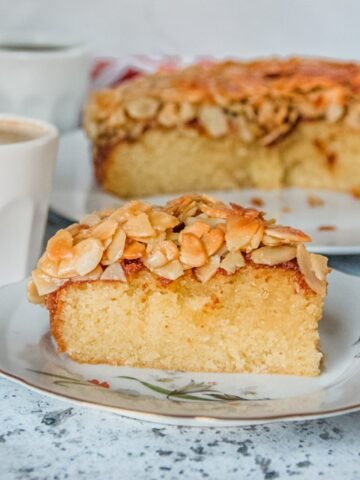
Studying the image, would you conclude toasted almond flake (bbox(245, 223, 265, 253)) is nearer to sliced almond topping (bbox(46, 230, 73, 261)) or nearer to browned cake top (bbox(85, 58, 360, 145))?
sliced almond topping (bbox(46, 230, 73, 261))

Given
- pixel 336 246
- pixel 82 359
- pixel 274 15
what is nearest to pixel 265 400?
pixel 82 359

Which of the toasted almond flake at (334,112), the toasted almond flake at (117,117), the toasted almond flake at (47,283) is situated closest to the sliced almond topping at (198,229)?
the toasted almond flake at (47,283)

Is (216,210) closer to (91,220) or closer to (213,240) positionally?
(213,240)

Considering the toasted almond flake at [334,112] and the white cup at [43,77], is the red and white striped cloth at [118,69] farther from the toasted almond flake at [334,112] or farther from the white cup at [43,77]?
the toasted almond flake at [334,112]

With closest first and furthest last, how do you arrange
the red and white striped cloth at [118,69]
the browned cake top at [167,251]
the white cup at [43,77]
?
the browned cake top at [167,251] → the white cup at [43,77] → the red and white striped cloth at [118,69]

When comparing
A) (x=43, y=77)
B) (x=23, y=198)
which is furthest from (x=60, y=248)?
(x=43, y=77)

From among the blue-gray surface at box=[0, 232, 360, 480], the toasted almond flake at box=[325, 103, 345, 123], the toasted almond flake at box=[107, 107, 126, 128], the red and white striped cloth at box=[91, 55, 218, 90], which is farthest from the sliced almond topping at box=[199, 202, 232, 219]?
the red and white striped cloth at box=[91, 55, 218, 90]

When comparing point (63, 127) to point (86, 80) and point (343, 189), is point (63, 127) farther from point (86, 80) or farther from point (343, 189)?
point (343, 189)

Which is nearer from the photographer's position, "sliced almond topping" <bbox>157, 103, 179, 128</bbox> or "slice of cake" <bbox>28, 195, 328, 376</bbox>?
"slice of cake" <bbox>28, 195, 328, 376</bbox>
